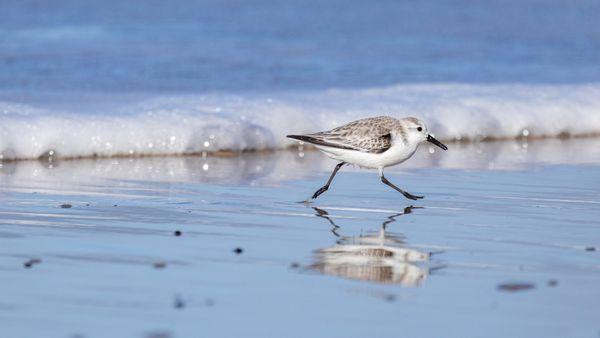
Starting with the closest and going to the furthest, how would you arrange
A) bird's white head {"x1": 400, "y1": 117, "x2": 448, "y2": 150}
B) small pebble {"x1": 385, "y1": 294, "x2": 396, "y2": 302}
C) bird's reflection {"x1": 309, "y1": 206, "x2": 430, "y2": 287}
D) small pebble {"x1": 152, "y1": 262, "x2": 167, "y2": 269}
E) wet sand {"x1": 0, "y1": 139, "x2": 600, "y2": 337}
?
1. wet sand {"x1": 0, "y1": 139, "x2": 600, "y2": 337}
2. small pebble {"x1": 385, "y1": 294, "x2": 396, "y2": 302}
3. bird's reflection {"x1": 309, "y1": 206, "x2": 430, "y2": 287}
4. small pebble {"x1": 152, "y1": 262, "x2": 167, "y2": 269}
5. bird's white head {"x1": 400, "y1": 117, "x2": 448, "y2": 150}

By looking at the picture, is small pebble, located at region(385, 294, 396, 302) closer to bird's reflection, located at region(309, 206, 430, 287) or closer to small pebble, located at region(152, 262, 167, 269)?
bird's reflection, located at region(309, 206, 430, 287)

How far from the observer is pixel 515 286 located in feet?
16.9

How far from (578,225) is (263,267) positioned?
2.08 m

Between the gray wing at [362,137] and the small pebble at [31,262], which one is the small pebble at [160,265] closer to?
the small pebble at [31,262]

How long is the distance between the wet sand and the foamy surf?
40 cm

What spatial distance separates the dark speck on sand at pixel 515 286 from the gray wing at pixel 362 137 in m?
2.53

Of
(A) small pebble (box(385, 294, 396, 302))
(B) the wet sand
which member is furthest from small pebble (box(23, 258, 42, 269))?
(A) small pebble (box(385, 294, 396, 302))

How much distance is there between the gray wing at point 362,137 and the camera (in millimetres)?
7611

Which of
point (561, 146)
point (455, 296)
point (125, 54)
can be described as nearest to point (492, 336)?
point (455, 296)

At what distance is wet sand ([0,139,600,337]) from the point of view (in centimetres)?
457

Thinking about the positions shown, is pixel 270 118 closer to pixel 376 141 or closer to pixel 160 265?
pixel 376 141

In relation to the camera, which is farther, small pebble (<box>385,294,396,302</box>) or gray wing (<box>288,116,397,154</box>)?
gray wing (<box>288,116,397,154</box>)

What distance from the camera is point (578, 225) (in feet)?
22.1

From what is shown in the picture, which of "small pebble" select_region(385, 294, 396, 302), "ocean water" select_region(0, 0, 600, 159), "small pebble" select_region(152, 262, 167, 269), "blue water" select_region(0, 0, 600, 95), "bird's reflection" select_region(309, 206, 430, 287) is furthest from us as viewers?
"blue water" select_region(0, 0, 600, 95)
